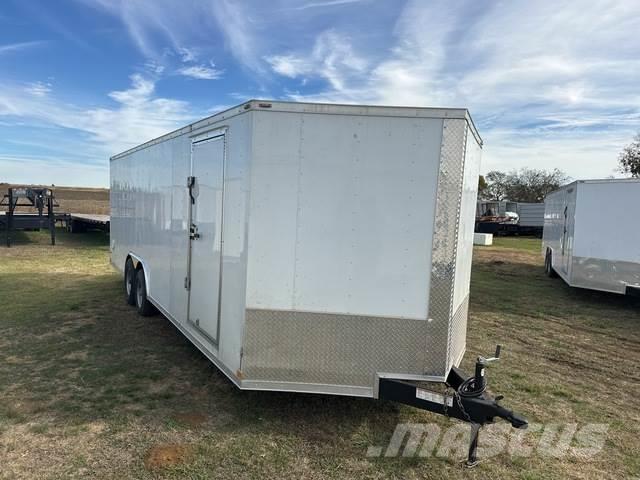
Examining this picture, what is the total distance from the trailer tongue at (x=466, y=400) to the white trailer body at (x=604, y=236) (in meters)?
7.18

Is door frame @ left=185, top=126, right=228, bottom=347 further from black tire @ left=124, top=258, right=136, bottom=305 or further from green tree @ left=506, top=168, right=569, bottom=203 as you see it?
green tree @ left=506, top=168, right=569, bottom=203

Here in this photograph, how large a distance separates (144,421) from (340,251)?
2217 millimetres

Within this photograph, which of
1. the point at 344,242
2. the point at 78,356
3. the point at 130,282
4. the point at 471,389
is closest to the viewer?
the point at 471,389

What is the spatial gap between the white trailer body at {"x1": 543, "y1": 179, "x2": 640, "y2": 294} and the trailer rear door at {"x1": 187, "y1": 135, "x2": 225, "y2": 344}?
8.22 m

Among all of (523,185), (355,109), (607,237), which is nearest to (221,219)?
(355,109)

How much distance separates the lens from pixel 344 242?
373 centimetres

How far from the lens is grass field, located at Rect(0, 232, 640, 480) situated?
3412mm

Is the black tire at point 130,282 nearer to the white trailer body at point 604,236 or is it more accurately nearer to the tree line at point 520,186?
the white trailer body at point 604,236

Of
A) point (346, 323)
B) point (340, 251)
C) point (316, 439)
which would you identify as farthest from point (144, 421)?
point (340, 251)

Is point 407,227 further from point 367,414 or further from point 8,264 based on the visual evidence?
point 8,264

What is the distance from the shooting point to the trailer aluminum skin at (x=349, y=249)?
142 inches

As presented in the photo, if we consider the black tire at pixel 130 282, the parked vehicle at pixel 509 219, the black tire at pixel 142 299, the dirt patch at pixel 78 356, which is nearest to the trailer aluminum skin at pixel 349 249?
the dirt patch at pixel 78 356

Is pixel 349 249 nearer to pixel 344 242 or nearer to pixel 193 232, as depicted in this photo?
pixel 344 242

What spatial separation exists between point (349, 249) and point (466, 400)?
1411 mm
